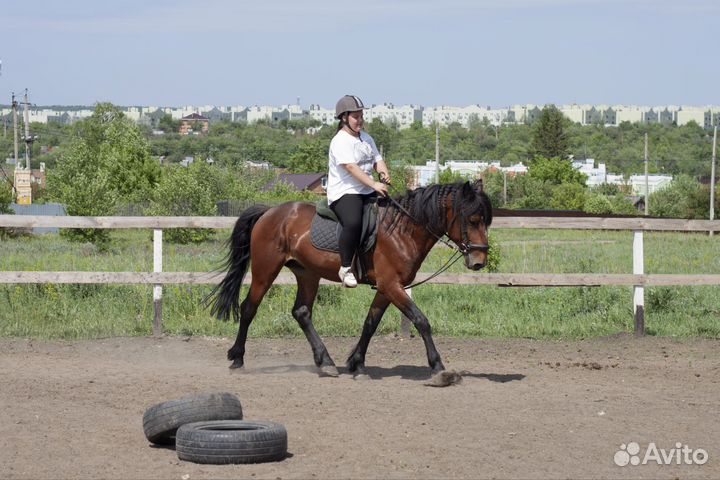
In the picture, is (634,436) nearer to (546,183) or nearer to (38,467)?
(38,467)

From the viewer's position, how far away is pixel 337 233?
393 inches

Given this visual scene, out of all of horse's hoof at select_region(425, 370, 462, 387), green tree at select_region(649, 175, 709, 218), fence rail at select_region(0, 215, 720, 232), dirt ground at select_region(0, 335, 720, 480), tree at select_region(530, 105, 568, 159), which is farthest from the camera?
tree at select_region(530, 105, 568, 159)

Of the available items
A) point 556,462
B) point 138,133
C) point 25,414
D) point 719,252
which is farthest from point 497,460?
point 138,133

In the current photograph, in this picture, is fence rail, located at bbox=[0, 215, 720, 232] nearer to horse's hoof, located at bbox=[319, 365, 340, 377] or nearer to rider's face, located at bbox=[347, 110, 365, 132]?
horse's hoof, located at bbox=[319, 365, 340, 377]

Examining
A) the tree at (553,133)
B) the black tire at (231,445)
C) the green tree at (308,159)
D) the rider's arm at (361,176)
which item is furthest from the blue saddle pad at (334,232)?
the tree at (553,133)

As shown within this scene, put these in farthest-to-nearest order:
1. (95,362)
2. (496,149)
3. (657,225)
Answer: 1. (496,149)
2. (657,225)
3. (95,362)

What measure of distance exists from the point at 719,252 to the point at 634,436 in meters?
21.8

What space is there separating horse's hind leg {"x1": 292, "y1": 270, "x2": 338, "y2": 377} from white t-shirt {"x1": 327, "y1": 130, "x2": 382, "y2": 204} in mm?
1173

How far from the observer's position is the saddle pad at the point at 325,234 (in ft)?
32.8

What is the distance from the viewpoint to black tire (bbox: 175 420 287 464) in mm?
6383

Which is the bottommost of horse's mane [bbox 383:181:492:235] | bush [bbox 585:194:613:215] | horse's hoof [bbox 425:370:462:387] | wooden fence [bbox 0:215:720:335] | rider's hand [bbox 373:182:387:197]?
bush [bbox 585:194:613:215]

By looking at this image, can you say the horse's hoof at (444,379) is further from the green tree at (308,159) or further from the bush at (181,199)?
the green tree at (308,159)

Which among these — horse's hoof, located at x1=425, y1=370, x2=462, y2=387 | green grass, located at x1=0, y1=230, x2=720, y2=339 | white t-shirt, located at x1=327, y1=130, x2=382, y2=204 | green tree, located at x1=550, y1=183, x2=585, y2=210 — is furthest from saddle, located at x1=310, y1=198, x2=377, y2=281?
green tree, located at x1=550, y1=183, x2=585, y2=210

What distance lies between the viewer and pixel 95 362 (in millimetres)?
11164
